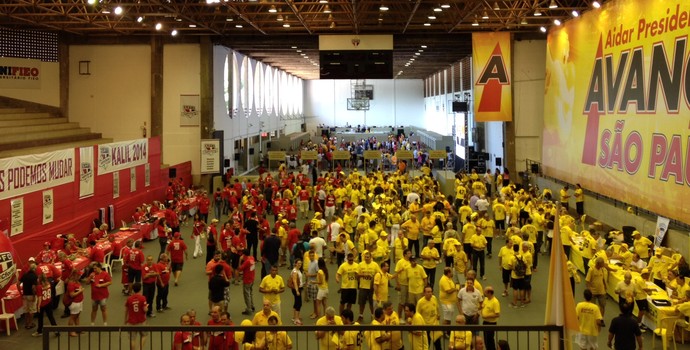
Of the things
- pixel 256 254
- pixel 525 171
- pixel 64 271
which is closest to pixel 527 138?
pixel 525 171

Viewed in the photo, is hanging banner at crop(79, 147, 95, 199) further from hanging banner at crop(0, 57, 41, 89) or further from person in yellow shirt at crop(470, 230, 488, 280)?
person in yellow shirt at crop(470, 230, 488, 280)

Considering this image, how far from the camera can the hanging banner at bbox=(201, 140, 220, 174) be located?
1266 inches

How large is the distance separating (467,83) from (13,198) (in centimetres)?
3172

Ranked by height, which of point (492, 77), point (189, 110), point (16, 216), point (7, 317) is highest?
point (492, 77)

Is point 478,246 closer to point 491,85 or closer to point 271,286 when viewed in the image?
point 271,286

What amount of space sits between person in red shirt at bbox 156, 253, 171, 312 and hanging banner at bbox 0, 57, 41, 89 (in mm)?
23706

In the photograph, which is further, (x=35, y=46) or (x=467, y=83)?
(x=467, y=83)

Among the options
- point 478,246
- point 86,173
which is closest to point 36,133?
point 86,173

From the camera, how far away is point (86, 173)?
2162cm

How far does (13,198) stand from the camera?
17000 millimetres

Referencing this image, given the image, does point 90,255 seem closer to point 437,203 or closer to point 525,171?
point 437,203

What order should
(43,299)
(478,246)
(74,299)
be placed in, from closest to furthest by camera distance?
(74,299) < (43,299) < (478,246)

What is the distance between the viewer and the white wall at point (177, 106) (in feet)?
110

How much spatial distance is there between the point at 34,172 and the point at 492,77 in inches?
856
